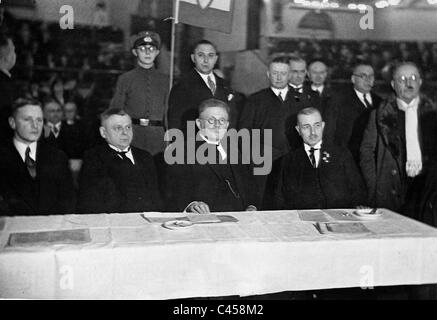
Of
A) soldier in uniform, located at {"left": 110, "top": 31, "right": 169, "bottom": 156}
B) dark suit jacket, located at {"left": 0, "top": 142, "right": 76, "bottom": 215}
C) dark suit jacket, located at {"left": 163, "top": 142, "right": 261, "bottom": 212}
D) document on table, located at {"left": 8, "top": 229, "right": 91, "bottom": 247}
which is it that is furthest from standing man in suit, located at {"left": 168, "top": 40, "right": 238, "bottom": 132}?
document on table, located at {"left": 8, "top": 229, "right": 91, "bottom": 247}

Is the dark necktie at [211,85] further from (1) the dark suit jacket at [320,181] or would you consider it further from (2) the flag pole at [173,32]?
(1) the dark suit jacket at [320,181]

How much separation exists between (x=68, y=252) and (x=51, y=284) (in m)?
0.14

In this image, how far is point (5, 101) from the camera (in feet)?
10.1

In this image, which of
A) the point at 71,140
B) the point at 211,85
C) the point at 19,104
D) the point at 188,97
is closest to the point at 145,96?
the point at 188,97

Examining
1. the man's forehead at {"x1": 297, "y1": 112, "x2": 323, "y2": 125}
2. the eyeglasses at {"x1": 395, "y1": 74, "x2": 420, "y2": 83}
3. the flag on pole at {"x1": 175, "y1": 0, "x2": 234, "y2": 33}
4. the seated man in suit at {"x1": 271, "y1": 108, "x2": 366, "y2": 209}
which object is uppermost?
the flag on pole at {"x1": 175, "y1": 0, "x2": 234, "y2": 33}

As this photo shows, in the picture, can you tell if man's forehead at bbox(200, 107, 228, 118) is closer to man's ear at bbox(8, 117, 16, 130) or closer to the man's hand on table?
the man's hand on table

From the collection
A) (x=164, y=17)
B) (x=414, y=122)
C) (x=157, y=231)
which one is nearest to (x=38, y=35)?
(x=164, y=17)

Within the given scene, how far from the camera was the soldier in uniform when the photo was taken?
355 centimetres

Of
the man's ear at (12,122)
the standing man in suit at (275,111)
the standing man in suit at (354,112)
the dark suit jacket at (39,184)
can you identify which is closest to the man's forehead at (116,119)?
the dark suit jacket at (39,184)

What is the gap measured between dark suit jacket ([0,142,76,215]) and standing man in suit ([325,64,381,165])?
75.5 inches

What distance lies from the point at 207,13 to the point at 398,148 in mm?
1717

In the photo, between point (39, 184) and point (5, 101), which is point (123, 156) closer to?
point (39, 184)

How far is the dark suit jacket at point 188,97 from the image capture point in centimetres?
359

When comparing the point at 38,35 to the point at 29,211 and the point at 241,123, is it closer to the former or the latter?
the point at 29,211
